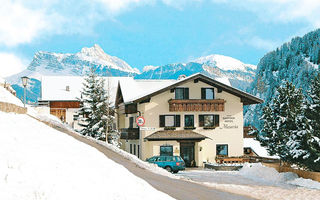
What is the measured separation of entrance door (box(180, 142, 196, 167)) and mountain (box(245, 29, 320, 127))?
359ft

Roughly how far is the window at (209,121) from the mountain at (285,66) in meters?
108

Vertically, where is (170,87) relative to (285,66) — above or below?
below

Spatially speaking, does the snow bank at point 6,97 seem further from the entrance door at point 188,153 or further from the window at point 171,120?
the entrance door at point 188,153

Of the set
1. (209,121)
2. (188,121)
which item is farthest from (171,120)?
(209,121)

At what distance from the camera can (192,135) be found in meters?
43.4

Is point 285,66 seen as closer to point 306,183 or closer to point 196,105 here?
point 196,105

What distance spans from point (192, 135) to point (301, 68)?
122948mm

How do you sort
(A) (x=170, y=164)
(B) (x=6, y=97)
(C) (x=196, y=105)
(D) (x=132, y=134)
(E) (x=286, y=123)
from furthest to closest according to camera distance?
(D) (x=132, y=134) → (C) (x=196, y=105) → (A) (x=170, y=164) → (E) (x=286, y=123) → (B) (x=6, y=97)

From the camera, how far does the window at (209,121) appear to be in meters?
45.2

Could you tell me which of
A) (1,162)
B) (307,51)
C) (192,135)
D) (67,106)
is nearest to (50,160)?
(1,162)

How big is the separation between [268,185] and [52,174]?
1967cm

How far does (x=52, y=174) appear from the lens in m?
9.02

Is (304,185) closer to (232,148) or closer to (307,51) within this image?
(232,148)

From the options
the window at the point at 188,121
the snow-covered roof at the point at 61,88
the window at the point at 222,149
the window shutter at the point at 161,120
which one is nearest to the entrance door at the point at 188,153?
the window at the point at 188,121
